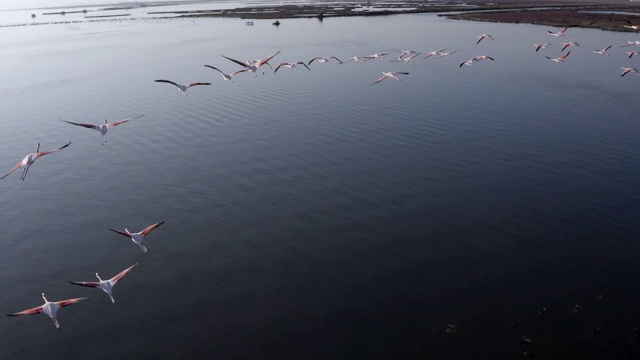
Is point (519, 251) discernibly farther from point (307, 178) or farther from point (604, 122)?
point (604, 122)

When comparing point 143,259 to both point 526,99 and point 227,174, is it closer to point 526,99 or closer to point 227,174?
point 227,174

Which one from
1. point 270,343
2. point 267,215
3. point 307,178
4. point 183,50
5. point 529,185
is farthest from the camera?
point 183,50

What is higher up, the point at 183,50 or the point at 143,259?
the point at 183,50

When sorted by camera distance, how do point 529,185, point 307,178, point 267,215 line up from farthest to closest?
point 307,178 → point 529,185 → point 267,215

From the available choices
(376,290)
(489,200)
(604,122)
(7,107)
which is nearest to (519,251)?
(489,200)

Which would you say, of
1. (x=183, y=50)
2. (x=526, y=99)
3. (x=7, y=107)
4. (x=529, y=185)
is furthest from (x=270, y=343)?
(x=183, y=50)

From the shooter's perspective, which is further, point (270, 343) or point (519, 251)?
point (519, 251)
